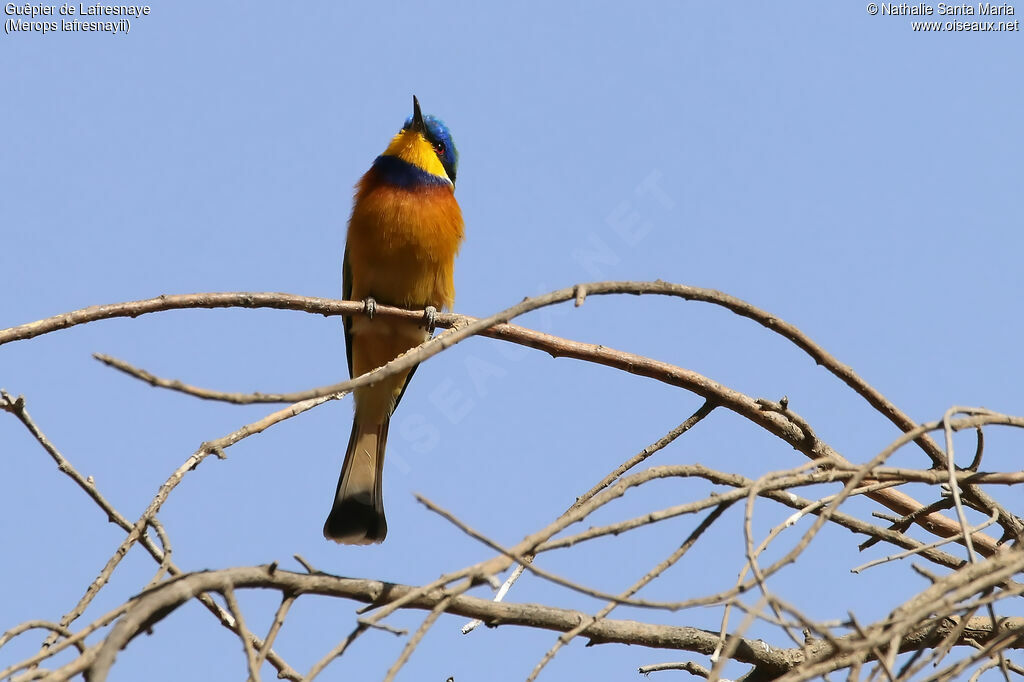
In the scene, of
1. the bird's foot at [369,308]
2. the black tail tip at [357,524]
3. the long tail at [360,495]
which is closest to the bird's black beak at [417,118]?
the bird's foot at [369,308]

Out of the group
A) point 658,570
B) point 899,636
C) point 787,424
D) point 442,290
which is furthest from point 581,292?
point 442,290

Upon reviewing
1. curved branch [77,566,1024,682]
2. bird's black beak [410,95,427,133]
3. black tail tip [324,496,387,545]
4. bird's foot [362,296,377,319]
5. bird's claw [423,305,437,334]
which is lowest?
curved branch [77,566,1024,682]

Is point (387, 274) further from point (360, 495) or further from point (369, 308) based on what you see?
point (369, 308)

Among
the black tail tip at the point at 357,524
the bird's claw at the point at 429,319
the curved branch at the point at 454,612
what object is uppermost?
the bird's claw at the point at 429,319

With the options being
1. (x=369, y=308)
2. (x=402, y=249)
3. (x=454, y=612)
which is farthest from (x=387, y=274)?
(x=454, y=612)

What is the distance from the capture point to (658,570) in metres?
1.77

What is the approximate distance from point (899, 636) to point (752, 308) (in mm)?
944

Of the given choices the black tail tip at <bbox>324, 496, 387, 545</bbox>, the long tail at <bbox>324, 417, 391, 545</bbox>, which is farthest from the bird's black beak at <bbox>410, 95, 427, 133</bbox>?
the black tail tip at <bbox>324, 496, 387, 545</bbox>

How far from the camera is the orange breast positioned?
4902mm

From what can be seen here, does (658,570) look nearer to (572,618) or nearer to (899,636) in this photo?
(572,618)

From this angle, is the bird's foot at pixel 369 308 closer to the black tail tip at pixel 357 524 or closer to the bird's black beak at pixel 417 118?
the black tail tip at pixel 357 524

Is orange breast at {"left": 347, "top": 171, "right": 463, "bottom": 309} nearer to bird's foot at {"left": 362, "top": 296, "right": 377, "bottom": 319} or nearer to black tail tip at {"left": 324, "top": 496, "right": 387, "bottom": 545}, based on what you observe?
bird's foot at {"left": 362, "top": 296, "right": 377, "bottom": 319}

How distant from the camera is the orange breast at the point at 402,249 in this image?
4902 mm

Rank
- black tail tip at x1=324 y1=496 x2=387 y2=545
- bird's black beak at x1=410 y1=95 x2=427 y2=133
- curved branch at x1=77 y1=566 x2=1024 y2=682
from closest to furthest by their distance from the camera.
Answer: curved branch at x1=77 y1=566 x2=1024 y2=682 < black tail tip at x1=324 y1=496 x2=387 y2=545 < bird's black beak at x1=410 y1=95 x2=427 y2=133
